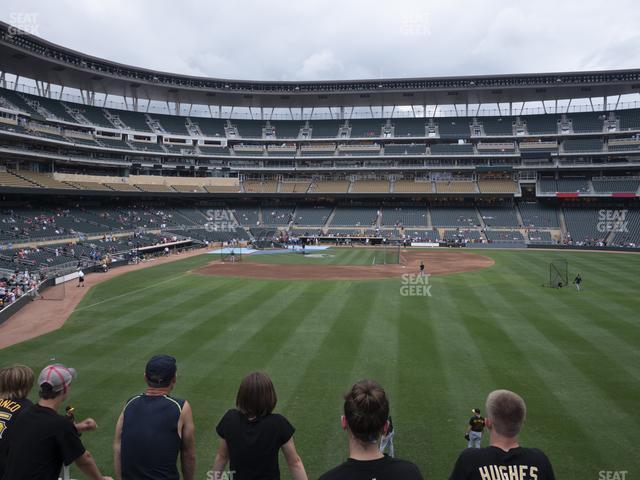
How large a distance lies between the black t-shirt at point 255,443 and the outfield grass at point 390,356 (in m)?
5.45

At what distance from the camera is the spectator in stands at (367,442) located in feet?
9.73

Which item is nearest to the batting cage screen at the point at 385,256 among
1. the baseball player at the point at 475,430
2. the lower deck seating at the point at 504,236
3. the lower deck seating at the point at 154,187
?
the lower deck seating at the point at 504,236

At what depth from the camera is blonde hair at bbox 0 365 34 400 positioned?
4.46m

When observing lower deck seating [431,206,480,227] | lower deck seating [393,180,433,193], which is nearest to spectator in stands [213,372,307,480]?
lower deck seating [431,206,480,227]

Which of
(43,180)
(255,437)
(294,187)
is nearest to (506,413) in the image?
(255,437)

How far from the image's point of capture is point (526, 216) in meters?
69.4

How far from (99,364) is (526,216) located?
70435 mm

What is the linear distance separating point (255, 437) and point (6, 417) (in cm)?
271

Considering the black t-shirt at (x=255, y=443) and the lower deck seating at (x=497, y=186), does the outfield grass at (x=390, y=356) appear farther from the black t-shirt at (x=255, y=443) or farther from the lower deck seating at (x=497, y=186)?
the lower deck seating at (x=497, y=186)

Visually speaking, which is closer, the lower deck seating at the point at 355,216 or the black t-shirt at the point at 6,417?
the black t-shirt at the point at 6,417

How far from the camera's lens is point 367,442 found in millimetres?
3172

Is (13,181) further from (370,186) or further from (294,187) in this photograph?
(370,186)

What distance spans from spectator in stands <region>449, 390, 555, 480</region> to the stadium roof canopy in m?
66.4

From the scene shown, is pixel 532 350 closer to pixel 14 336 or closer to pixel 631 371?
pixel 631 371
